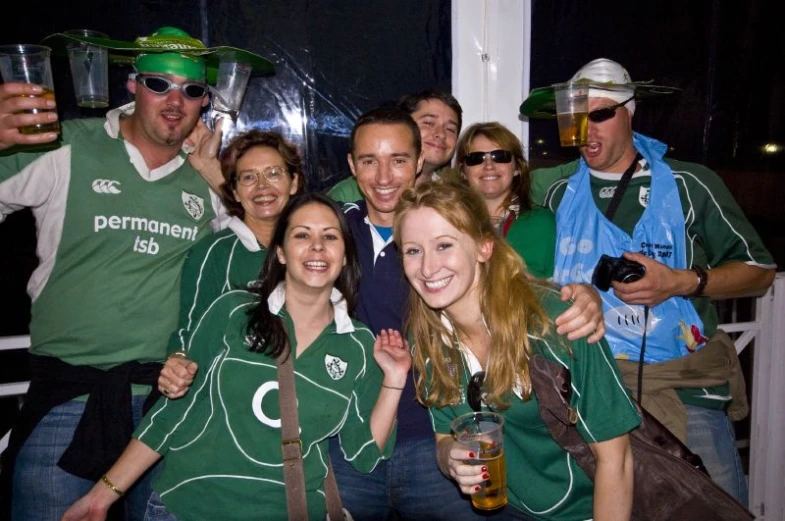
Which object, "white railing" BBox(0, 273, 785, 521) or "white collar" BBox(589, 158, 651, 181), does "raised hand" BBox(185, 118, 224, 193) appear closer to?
"white collar" BBox(589, 158, 651, 181)

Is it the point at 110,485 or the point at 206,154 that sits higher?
the point at 206,154

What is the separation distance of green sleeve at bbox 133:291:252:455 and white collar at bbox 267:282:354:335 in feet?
0.51

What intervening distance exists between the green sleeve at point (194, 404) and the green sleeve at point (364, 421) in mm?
541

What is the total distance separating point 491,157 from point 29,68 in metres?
1.96

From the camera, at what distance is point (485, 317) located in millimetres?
2035

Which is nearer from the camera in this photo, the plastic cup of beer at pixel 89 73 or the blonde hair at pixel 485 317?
the blonde hair at pixel 485 317

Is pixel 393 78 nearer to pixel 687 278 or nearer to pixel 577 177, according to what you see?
pixel 577 177

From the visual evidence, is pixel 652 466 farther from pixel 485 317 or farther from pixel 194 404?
pixel 194 404

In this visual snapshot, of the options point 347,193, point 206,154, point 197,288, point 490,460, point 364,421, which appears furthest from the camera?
point 347,193

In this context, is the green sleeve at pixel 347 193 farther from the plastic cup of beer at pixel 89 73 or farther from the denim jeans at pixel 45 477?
the denim jeans at pixel 45 477

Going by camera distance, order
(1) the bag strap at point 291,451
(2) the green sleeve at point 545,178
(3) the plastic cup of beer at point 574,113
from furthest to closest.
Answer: (2) the green sleeve at point 545,178 < (3) the plastic cup of beer at point 574,113 < (1) the bag strap at point 291,451

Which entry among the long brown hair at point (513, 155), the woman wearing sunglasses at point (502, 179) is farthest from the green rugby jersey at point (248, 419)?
the long brown hair at point (513, 155)

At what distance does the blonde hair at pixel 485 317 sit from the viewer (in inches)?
75.5

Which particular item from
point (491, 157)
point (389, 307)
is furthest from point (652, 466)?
point (491, 157)
